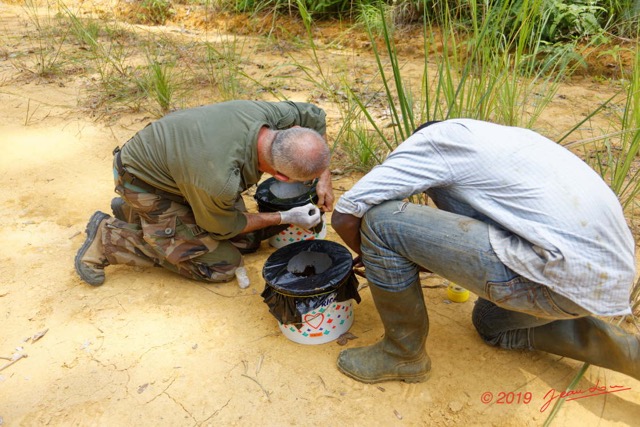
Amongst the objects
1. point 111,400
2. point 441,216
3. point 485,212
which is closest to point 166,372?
point 111,400

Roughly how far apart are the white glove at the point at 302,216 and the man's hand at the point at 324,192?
107 mm

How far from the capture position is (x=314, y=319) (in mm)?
2090

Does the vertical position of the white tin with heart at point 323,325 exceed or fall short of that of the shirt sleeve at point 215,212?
it falls short

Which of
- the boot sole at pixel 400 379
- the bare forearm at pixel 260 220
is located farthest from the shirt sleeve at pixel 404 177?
the bare forearm at pixel 260 220

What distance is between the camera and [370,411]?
1.86 m

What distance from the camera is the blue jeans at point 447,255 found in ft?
5.05

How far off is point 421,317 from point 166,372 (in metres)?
1.03

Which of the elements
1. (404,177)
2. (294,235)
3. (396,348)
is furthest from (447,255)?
(294,235)

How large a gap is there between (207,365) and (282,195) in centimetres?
104

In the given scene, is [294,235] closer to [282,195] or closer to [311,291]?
[282,195]

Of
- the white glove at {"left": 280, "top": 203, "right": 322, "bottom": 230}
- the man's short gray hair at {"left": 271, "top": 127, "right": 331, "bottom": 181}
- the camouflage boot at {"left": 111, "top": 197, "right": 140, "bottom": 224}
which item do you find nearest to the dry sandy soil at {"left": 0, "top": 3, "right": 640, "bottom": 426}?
the camouflage boot at {"left": 111, "top": 197, "right": 140, "bottom": 224}

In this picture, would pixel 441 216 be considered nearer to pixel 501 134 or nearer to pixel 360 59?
pixel 501 134

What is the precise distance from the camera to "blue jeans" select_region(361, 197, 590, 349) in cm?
154
